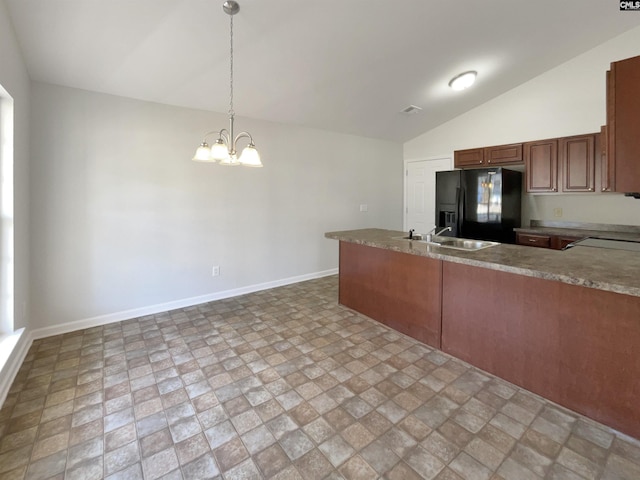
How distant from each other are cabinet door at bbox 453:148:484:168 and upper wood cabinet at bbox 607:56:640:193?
9.12ft

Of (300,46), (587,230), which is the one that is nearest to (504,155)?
Answer: (587,230)

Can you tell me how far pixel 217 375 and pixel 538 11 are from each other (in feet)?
13.7

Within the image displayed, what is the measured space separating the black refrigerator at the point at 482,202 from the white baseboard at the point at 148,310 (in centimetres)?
248

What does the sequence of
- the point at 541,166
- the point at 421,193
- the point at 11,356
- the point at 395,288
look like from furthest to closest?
the point at 421,193 → the point at 541,166 → the point at 395,288 → the point at 11,356

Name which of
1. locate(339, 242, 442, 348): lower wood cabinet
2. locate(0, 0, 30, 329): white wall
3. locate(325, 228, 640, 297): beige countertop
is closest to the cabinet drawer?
locate(325, 228, 640, 297): beige countertop

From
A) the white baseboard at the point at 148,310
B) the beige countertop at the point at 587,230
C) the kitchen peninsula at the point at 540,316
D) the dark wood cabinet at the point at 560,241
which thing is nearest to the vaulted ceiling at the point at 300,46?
the kitchen peninsula at the point at 540,316

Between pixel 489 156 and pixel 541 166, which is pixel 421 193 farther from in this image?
pixel 541 166

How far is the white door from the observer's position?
5375mm

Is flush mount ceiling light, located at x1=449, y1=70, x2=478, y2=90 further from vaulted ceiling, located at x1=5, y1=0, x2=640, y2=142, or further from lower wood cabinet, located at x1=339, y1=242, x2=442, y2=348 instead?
lower wood cabinet, located at x1=339, y1=242, x2=442, y2=348

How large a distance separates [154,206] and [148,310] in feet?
3.85

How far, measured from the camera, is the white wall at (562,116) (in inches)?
141

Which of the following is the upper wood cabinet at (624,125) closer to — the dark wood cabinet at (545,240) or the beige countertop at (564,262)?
the beige countertop at (564,262)

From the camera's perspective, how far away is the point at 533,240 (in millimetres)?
3871

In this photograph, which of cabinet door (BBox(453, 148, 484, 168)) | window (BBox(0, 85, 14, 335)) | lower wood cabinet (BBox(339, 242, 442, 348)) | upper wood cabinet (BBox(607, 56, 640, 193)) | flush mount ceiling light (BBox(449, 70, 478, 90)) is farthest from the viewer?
cabinet door (BBox(453, 148, 484, 168))
